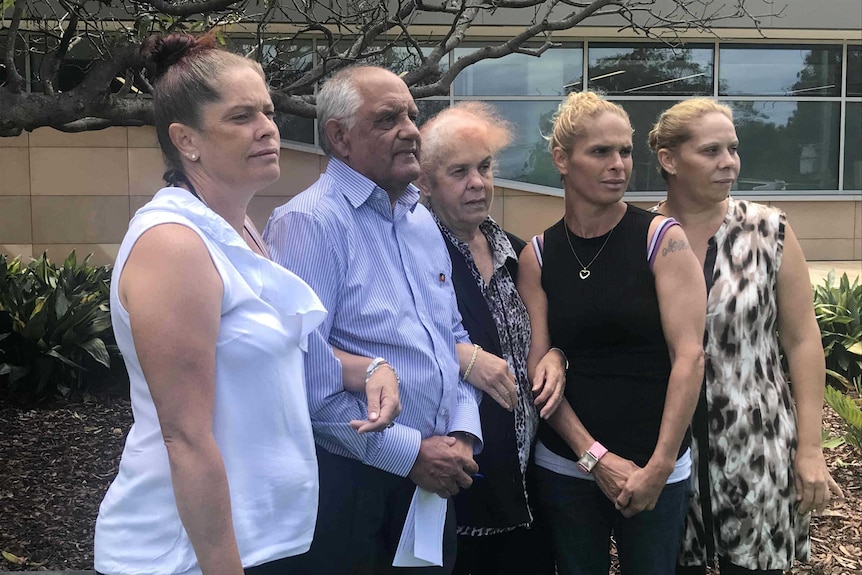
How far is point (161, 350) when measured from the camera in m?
1.48

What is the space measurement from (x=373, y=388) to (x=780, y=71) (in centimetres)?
1432

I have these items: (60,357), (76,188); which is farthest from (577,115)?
(76,188)

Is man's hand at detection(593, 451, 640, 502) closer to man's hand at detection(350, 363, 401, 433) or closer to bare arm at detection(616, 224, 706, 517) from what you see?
bare arm at detection(616, 224, 706, 517)

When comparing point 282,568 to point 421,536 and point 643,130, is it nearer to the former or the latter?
point 421,536

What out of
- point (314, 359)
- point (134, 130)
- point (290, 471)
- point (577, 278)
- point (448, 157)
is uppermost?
point (134, 130)

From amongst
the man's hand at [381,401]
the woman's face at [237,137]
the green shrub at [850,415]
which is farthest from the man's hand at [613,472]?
the green shrub at [850,415]

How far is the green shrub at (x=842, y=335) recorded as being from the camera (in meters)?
6.53

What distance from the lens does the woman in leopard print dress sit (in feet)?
8.52

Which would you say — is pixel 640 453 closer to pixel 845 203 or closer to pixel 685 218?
pixel 685 218

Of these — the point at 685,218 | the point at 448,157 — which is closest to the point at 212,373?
the point at 448,157

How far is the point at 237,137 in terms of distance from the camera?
68.3 inches

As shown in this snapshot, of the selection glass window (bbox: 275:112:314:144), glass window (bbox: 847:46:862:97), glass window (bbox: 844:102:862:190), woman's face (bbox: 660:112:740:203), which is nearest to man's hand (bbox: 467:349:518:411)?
woman's face (bbox: 660:112:740:203)

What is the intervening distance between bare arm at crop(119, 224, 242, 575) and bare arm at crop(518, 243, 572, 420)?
1.22 meters

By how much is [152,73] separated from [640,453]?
1827 millimetres
